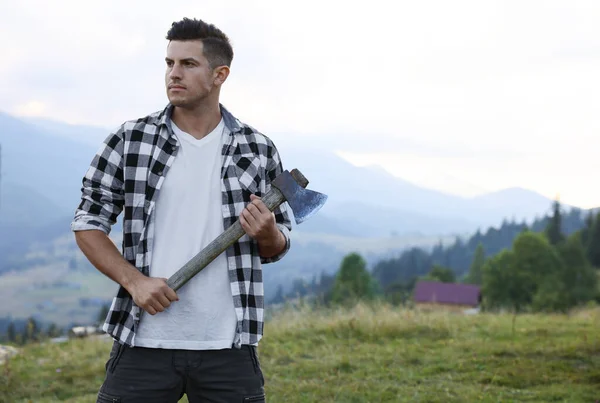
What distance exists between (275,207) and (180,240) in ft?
1.29

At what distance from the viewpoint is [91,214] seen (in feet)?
8.87

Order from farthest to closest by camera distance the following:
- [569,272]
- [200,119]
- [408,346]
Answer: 1. [569,272]
2. [408,346]
3. [200,119]

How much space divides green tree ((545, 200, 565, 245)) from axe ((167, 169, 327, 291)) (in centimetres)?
6651

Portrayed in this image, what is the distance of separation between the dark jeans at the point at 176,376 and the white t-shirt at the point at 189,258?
5 centimetres

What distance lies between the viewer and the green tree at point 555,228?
65.6 metres

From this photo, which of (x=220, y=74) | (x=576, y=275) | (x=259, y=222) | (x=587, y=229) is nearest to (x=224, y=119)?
(x=220, y=74)

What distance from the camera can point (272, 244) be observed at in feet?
9.16

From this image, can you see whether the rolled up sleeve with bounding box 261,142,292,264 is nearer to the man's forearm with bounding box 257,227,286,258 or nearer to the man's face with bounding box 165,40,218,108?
the man's forearm with bounding box 257,227,286,258

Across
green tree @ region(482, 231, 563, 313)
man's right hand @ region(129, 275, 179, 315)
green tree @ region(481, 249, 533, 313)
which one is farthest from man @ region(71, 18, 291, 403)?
green tree @ region(481, 249, 533, 313)

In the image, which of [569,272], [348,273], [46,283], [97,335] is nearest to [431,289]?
[348,273]

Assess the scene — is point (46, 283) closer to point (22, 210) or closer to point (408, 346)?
point (22, 210)

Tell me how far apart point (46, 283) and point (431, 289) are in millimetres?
88216

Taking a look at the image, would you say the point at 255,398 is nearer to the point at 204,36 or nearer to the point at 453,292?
the point at 204,36

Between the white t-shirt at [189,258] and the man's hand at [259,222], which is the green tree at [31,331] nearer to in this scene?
the white t-shirt at [189,258]
